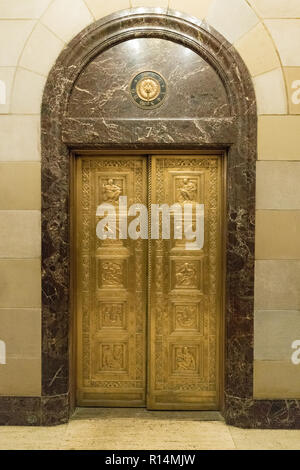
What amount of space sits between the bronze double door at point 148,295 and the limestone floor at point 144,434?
0.14m

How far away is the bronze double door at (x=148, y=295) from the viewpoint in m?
3.46

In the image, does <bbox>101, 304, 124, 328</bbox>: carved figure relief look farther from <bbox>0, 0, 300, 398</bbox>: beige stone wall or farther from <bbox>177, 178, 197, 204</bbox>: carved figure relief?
<bbox>177, 178, 197, 204</bbox>: carved figure relief

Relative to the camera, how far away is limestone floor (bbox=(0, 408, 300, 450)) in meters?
3.05

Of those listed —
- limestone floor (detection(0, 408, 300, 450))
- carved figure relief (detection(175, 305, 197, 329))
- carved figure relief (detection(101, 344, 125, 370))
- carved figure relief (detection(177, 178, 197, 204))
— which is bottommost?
limestone floor (detection(0, 408, 300, 450))

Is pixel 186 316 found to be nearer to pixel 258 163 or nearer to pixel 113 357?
pixel 113 357

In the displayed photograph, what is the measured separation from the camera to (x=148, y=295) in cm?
350

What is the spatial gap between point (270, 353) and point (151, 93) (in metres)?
2.31

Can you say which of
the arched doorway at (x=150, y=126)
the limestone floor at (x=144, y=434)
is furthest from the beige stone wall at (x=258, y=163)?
the limestone floor at (x=144, y=434)

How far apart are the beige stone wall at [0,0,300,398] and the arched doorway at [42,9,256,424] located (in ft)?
0.29

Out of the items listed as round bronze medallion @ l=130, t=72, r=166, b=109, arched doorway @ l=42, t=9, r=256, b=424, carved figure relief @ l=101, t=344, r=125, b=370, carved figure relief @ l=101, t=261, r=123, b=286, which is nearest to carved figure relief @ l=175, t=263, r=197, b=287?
arched doorway @ l=42, t=9, r=256, b=424

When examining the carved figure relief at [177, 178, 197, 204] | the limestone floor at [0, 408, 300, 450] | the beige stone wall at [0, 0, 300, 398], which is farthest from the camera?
the carved figure relief at [177, 178, 197, 204]

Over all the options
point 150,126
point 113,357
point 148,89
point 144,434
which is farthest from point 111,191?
point 144,434

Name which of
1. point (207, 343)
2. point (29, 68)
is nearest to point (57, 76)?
point (29, 68)

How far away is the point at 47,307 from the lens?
3.30 metres
